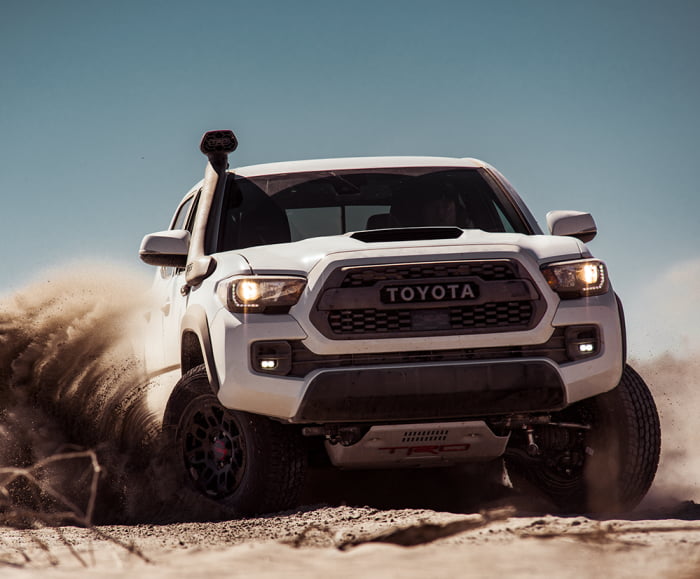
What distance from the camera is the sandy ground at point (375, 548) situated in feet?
12.1

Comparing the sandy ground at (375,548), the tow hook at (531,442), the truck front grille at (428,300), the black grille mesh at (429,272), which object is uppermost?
the black grille mesh at (429,272)

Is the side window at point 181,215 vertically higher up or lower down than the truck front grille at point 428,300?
higher up

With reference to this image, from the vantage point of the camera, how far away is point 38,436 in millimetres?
8844

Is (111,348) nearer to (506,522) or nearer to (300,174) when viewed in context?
(300,174)

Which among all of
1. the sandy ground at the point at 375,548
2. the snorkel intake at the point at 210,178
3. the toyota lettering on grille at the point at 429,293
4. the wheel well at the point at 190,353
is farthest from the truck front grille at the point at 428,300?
the snorkel intake at the point at 210,178

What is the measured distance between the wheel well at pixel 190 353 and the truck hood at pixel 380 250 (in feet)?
1.83

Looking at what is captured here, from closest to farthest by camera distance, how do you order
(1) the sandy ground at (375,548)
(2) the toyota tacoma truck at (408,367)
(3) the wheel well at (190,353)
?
(1) the sandy ground at (375,548), (2) the toyota tacoma truck at (408,367), (3) the wheel well at (190,353)

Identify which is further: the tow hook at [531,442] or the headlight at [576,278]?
the tow hook at [531,442]

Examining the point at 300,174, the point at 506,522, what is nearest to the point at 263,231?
the point at 300,174

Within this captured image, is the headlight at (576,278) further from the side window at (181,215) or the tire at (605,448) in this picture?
the side window at (181,215)

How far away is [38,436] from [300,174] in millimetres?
3656

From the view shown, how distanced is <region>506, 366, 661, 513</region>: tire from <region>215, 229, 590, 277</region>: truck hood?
79 centimetres

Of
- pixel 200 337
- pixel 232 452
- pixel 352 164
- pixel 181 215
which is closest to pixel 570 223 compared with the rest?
pixel 352 164

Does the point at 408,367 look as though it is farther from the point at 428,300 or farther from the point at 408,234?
the point at 408,234
